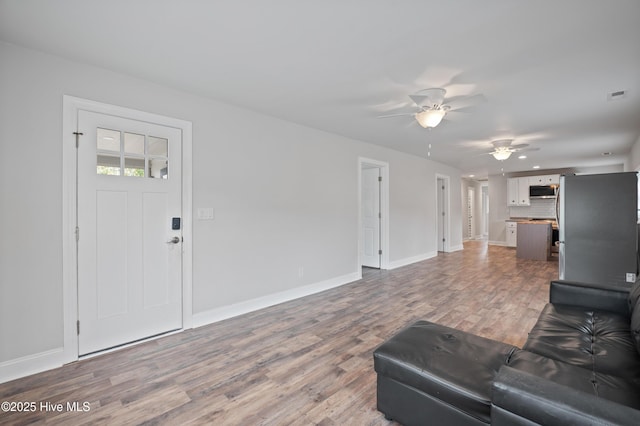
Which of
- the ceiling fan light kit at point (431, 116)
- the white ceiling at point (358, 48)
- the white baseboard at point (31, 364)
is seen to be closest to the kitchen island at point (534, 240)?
the white ceiling at point (358, 48)

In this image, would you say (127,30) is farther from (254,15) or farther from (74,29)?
(254,15)

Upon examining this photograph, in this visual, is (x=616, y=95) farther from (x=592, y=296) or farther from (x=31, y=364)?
(x=31, y=364)

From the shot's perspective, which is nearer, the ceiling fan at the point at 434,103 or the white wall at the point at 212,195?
the white wall at the point at 212,195

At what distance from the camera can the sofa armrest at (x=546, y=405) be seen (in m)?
0.99

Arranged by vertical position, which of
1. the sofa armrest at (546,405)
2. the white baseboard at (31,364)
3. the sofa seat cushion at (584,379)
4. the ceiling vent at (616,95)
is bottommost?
the white baseboard at (31,364)

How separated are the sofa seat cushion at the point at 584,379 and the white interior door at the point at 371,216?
4540mm

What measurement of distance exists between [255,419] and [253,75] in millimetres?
2709

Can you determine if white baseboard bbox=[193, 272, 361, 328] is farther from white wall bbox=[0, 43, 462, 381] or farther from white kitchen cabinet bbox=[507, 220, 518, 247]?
white kitchen cabinet bbox=[507, 220, 518, 247]

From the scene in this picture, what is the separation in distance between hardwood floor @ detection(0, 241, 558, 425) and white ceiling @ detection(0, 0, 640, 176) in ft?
8.26

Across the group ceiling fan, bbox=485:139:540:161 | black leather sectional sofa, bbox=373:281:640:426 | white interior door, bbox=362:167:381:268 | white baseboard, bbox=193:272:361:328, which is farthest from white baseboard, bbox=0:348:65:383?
ceiling fan, bbox=485:139:540:161

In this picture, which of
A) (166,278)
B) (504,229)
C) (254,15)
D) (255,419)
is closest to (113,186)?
(166,278)

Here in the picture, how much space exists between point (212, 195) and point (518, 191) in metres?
9.63

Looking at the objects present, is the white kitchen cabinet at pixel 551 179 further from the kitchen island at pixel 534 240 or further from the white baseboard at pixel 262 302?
the white baseboard at pixel 262 302

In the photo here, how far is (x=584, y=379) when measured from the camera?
1.38m
